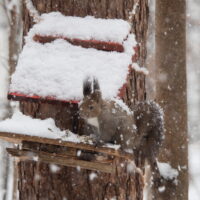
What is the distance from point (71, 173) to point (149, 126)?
25.9 inches

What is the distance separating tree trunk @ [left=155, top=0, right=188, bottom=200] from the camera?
296 cm

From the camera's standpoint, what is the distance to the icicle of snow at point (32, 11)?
2822 millimetres

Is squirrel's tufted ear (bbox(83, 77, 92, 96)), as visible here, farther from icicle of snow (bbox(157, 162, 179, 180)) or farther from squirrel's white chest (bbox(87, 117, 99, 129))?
icicle of snow (bbox(157, 162, 179, 180))

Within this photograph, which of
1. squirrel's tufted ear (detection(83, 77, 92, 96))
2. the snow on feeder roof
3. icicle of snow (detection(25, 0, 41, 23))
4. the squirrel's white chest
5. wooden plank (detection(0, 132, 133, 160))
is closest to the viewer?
wooden plank (detection(0, 132, 133, 160))

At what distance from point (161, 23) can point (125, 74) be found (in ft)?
2.84

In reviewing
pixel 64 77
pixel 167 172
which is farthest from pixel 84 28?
pixel 167 172

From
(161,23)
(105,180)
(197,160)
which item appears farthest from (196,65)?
(105,180)

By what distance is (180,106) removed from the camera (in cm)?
Answer: 302

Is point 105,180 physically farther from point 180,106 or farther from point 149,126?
point 180,106

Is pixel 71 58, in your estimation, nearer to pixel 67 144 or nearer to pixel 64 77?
pixel 64 77

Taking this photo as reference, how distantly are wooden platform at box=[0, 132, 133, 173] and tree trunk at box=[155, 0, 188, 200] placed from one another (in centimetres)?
79

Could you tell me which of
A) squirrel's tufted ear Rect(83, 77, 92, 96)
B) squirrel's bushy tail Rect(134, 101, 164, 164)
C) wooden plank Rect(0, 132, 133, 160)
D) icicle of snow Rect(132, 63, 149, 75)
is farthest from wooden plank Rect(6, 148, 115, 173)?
icicle of snow Rect(132, 63, 149, 75)

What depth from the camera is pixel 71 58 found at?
254 centimetres

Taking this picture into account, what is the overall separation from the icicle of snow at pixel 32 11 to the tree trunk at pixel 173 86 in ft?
3.24
